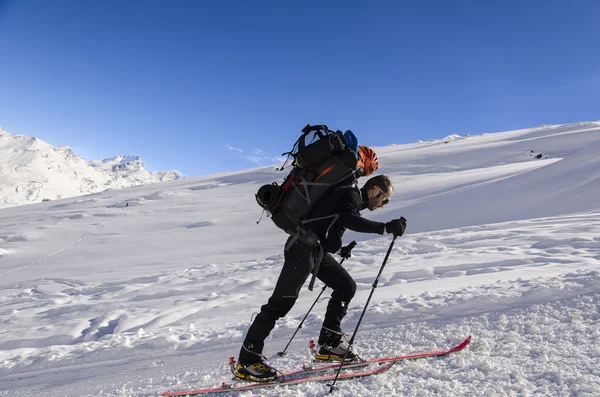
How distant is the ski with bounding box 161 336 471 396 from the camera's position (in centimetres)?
357

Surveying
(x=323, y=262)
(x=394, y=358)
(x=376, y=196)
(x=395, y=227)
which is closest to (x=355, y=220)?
(x=395, y=227)

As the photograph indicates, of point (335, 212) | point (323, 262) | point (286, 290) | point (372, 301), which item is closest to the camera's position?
point (335, 212)

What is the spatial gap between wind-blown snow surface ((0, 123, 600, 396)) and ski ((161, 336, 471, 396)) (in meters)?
0.10

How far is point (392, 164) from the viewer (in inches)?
1321

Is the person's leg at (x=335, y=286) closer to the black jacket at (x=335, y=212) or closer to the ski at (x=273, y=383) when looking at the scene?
the black jacket at (x=335, y=212)

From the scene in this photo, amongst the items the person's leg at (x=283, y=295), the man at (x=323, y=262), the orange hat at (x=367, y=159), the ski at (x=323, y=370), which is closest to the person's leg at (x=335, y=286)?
the man at (x=323, y=262)

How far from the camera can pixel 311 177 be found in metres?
3.66

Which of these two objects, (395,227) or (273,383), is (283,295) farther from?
(395,227)

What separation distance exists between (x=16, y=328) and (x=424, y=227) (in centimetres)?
1210

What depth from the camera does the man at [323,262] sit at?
344cm

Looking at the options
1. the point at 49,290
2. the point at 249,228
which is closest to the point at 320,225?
the point at 49,290

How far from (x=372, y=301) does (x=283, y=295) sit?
2.63 m

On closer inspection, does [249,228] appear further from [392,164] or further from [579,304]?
[392,164]

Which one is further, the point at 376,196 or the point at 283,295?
the point at 376,196
